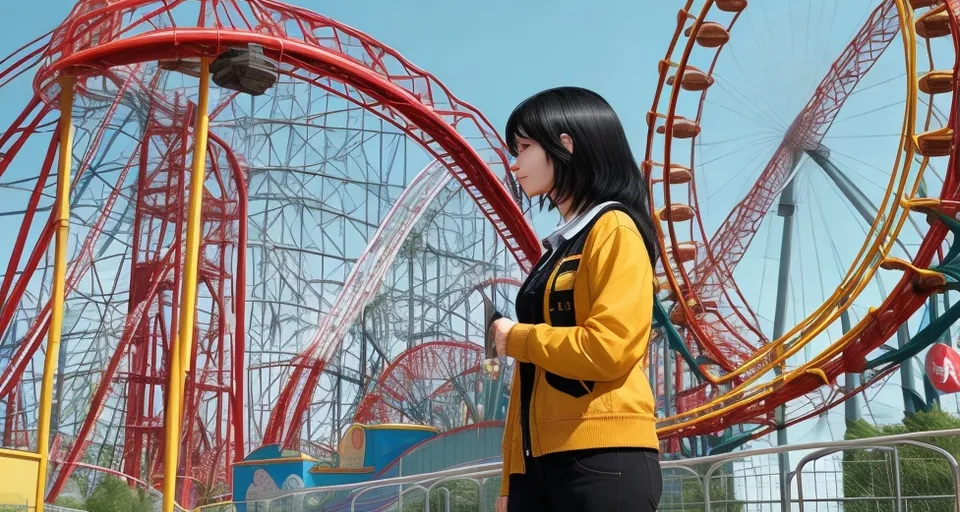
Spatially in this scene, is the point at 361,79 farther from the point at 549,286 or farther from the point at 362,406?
the point at 549,286

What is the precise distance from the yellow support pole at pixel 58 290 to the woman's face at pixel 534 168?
23.3ft

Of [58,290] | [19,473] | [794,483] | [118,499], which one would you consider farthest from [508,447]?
[118,499]

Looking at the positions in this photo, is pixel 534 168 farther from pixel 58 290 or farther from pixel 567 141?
pixel 58 290

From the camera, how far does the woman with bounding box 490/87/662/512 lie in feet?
4.99

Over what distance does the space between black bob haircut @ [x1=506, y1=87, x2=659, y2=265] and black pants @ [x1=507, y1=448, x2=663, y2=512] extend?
0.33 m

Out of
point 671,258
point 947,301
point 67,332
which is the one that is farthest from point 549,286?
point 67,332

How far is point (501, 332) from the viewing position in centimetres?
161

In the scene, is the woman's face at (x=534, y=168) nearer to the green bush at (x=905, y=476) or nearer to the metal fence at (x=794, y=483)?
the metal fence at (x=794, y=483)

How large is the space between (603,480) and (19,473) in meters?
7.40

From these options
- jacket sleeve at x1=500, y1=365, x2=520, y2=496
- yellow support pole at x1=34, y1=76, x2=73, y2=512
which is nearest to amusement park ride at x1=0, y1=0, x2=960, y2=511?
yellow support pole at x1=34, y1=76, x2=73, y2=512

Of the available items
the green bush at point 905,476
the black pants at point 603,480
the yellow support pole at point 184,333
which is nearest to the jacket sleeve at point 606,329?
the black pants at point 603,480

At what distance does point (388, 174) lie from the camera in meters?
20.0

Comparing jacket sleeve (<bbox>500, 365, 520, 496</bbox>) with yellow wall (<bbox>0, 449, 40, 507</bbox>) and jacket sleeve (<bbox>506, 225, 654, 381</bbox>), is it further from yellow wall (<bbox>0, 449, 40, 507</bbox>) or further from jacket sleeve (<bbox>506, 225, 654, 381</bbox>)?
yellow wall (<bbox>0, 449, 40, 507</bbox>)

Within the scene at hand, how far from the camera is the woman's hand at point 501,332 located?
63.3 inches
